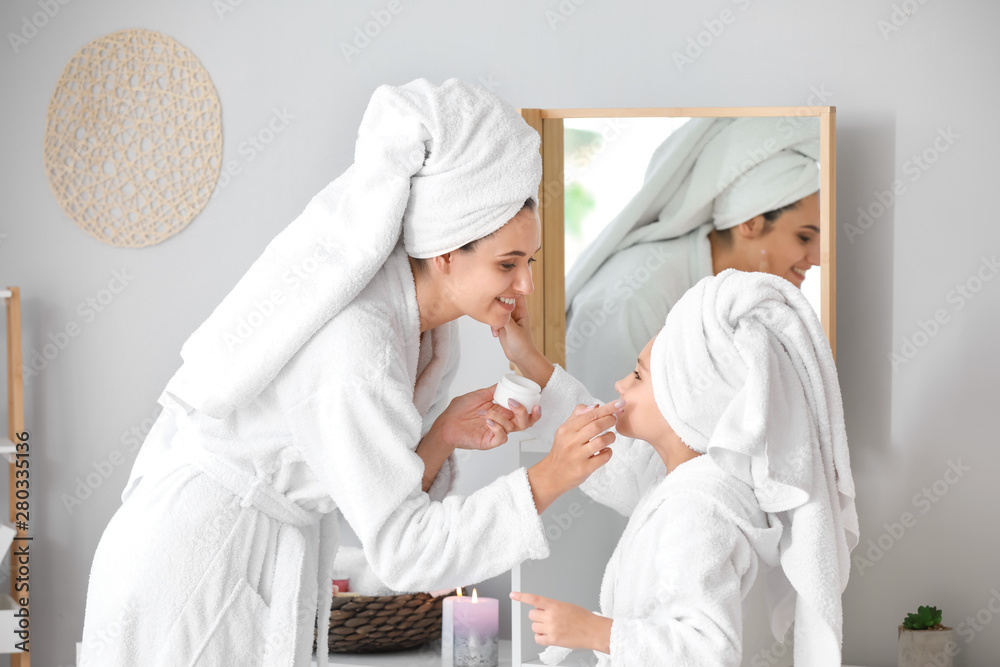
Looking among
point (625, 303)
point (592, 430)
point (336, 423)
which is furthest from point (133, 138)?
point (592, 430)

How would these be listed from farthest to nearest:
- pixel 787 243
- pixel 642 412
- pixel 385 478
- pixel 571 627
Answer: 1. pixel 787 243
2. pixel 642 412
3. pixel 571 627
4. pixel 385 478

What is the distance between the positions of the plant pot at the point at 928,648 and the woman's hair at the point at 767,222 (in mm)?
879

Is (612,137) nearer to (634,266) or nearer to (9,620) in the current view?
(634,266)

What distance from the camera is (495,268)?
131 centimetres

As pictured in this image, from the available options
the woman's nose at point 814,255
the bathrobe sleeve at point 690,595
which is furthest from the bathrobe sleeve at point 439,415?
the woman's nose at point 814,255

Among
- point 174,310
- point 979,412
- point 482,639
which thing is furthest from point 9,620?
point 979,412

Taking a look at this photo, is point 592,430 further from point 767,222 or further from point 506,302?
point 767,222

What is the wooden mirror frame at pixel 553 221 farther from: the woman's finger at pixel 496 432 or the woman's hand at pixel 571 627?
the woman's hand at pixel 571 627

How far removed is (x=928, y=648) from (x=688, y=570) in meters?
0.97

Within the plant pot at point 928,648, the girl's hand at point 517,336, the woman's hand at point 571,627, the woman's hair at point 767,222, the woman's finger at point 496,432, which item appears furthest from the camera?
the woman's hair at point 767,222

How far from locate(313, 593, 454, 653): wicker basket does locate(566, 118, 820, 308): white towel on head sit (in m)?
0.84

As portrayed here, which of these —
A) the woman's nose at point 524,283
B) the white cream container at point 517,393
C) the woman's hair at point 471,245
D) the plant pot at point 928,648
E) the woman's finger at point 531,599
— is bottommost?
the plant pot at point 928,648

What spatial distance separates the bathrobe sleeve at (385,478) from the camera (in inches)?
46.1

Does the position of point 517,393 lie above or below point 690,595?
above
